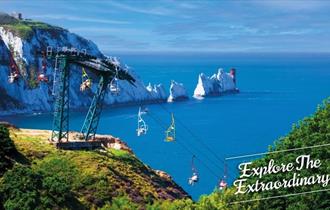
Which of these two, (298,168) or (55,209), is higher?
(298,168)

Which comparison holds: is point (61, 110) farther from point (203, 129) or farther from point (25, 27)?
point (25, 27)

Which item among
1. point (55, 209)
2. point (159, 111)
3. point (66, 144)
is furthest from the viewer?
point (159, 111)

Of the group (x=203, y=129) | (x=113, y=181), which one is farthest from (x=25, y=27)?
(x=113, y=181)

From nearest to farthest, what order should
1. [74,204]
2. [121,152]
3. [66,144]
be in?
[74,204], [66,144], [121,152]

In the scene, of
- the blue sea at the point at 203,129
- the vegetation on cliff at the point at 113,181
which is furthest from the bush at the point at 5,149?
the blue sea at the point at 203,129

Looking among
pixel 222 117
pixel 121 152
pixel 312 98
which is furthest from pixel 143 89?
pixel 121 152

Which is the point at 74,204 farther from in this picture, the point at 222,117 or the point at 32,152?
the point at 222,117

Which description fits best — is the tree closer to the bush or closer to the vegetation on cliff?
the vegetation on cliff
